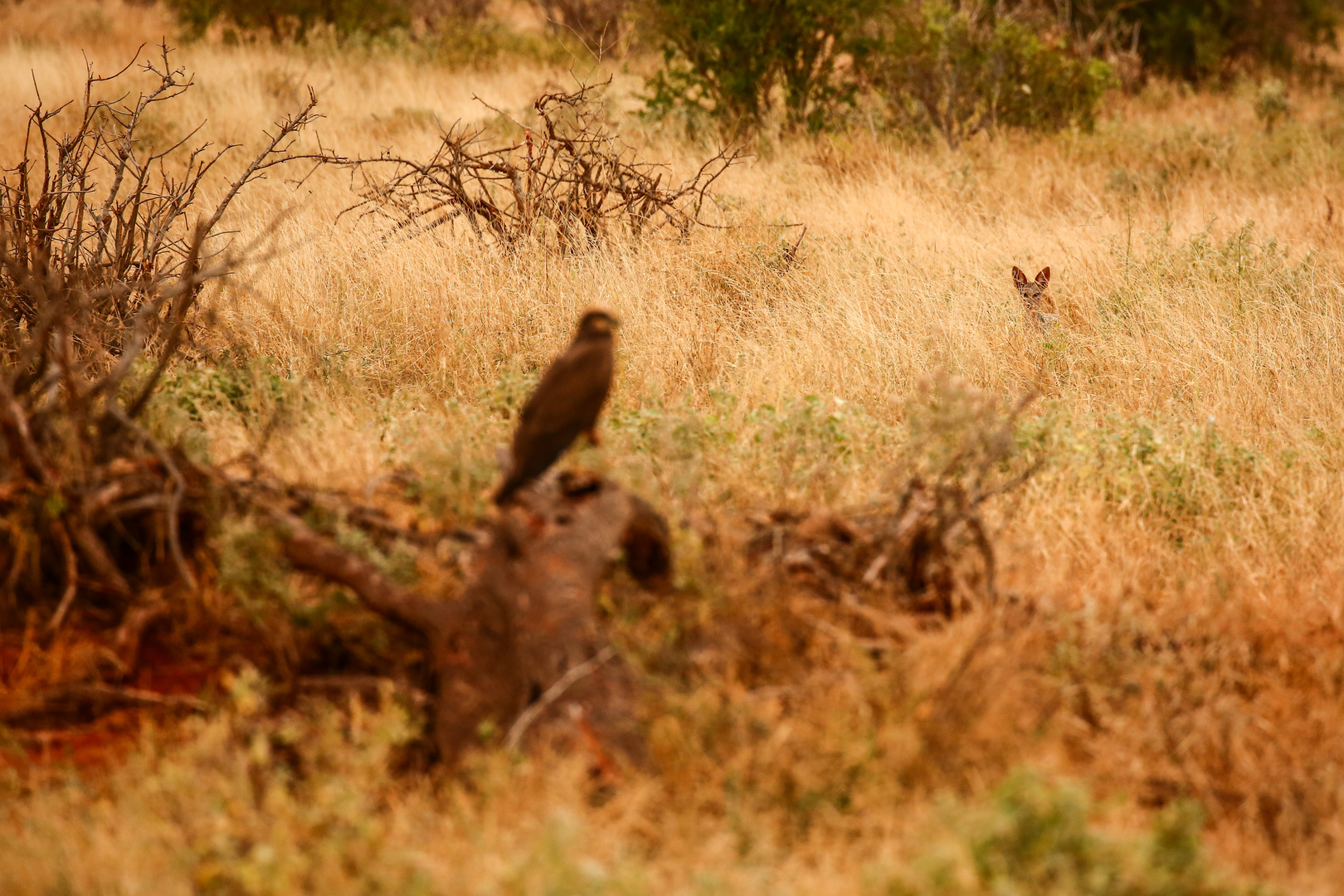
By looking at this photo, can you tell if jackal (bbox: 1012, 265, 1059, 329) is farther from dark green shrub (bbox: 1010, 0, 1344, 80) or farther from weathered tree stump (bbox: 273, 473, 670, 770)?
dark green shrub (bbox: 1010, 0, 1344, 80)

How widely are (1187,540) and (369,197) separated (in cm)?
440

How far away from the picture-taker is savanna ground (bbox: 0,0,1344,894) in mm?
2053

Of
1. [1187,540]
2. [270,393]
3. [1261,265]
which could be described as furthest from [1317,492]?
[270,393]

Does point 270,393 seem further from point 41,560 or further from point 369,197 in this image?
point 369,197

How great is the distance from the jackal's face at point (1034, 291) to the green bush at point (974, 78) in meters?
3.66

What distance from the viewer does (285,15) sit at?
1355cm

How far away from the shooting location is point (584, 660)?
7.77 ft

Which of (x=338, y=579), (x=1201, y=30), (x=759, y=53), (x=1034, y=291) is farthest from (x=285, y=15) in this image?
(x=338, y=579)

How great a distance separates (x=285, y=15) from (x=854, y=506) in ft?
42.1

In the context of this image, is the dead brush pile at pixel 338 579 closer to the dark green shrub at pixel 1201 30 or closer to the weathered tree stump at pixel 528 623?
the weathered tree stump at pixel 528 623

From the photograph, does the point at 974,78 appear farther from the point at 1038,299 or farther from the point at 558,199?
the point at 558,199

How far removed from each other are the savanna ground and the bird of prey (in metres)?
0.39

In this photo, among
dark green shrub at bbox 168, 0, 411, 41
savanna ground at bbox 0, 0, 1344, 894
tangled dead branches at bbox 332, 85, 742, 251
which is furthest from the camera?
dark green shrub at bbox 168, 0, 411, 41

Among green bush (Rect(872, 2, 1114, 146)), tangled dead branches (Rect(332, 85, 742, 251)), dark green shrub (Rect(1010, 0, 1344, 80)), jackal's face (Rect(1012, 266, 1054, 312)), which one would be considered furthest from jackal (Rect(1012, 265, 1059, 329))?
dark green shrub (Rect(1010, 0, 1344, 80))
